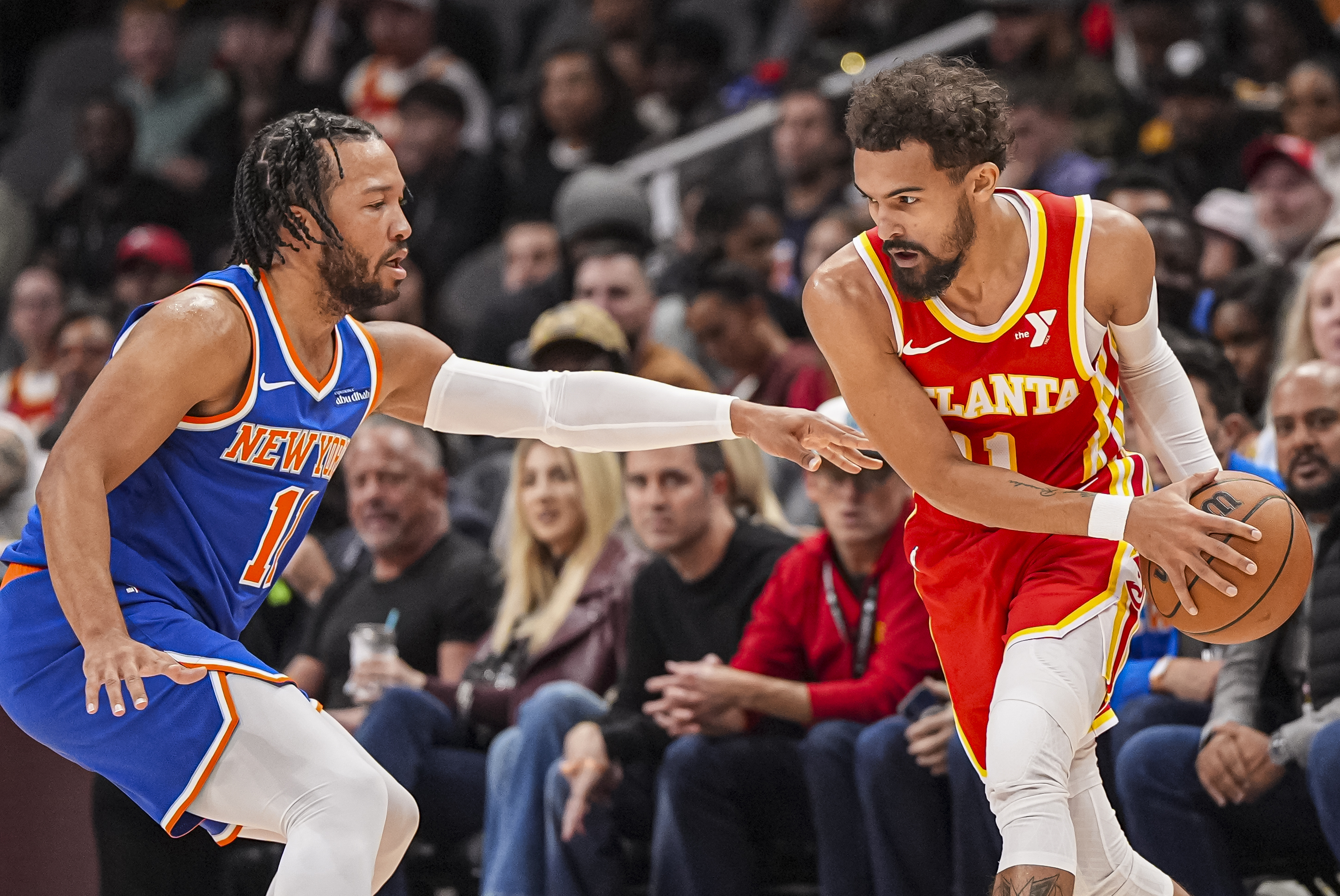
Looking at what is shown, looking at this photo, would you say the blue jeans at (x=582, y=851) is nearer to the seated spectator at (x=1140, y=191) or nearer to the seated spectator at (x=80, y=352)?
the seated spectator at (x=1140, y=191)

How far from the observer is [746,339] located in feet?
22.5

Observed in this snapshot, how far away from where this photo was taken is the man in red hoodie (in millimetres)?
4324

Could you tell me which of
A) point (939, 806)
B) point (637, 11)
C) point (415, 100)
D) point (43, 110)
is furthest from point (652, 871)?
point (43, 110)

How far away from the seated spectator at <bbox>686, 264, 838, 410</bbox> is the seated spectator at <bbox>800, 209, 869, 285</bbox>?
279mm

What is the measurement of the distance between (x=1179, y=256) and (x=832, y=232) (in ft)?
5.50

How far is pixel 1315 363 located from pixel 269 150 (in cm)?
294

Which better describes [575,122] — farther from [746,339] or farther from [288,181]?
[288,181]

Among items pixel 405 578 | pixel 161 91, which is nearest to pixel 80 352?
pixel 405 578

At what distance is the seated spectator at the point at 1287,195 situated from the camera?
21.8ft

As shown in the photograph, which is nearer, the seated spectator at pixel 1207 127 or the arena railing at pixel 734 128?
the seated spectator at pixel 1207 127

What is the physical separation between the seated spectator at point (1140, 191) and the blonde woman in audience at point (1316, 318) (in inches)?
36.0

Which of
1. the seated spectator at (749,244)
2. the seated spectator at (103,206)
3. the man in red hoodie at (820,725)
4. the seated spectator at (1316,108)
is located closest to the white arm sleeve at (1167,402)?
the man in red hoodie at (820,725)

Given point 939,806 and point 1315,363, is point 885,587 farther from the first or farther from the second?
point 1315,363

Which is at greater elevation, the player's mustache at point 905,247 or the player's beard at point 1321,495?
the player's mustache at point 905,247
